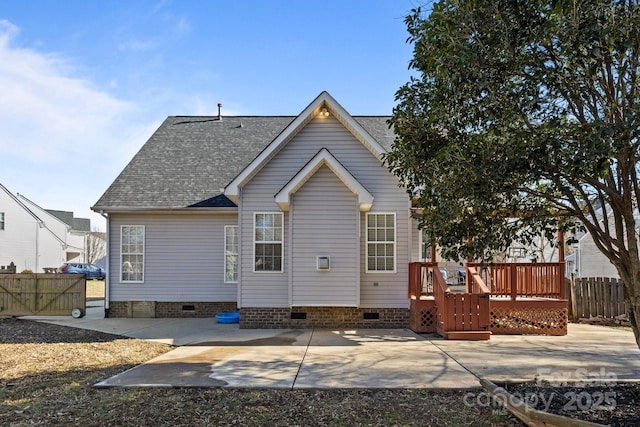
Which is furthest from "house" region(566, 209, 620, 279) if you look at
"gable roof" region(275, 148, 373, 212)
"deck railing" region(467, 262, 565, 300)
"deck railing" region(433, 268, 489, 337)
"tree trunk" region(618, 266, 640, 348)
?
"tree trunk" region(618, 266, 640, 348)

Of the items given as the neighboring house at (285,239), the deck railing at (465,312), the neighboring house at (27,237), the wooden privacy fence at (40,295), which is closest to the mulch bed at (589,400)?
the deck railing at (465,312)

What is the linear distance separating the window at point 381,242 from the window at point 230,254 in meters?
4.63

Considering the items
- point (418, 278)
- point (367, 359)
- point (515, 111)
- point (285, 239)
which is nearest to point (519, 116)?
point (515, 111)

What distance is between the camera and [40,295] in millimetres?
13617

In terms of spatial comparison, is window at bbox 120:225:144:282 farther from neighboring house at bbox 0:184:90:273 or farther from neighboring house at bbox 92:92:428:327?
neighboring house at bbox 0:184:90:273

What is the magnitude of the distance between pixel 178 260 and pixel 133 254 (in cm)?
151

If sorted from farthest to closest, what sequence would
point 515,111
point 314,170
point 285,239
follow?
point 285,239 → point 314,170 → point 515,111

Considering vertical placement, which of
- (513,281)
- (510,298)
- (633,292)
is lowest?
(510,298)

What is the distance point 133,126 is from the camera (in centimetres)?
1728

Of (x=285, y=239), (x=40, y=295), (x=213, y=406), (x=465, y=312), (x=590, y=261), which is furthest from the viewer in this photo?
(x=590, y=261)

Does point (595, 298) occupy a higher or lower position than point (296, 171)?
lower

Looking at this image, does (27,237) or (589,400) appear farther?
(27,237)

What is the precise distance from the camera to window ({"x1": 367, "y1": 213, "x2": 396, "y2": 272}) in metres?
11.7

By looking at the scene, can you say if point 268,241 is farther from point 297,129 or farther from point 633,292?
point 633,292
